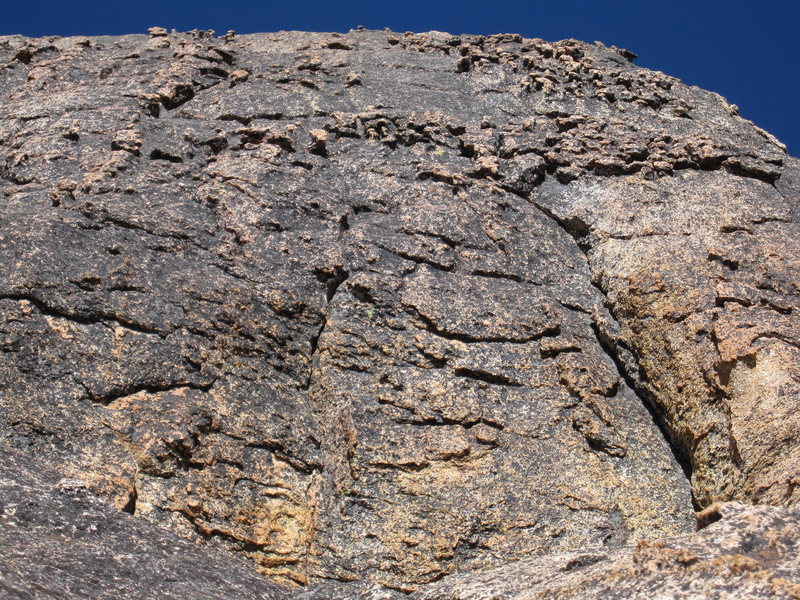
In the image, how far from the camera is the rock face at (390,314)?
445 inches

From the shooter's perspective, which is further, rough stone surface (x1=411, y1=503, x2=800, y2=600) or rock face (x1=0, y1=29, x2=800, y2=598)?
rock face (x1=0, y1=29, x2=800, y2=598)

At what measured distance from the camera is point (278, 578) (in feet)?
36.0

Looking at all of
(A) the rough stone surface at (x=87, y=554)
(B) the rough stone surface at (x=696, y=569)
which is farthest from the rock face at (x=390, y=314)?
(A) the rough stone surface at (x=87, y=554)

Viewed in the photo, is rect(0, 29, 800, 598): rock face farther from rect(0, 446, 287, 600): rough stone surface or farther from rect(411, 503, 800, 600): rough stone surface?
rect(0, 446, 287, 600): rough stone surface

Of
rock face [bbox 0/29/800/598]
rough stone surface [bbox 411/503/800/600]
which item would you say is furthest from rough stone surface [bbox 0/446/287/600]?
rough stone surface [bbox 411/503/800/600]

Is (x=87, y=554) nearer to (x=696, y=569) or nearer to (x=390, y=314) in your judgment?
(x=696, y=569)

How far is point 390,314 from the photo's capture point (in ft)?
45.3

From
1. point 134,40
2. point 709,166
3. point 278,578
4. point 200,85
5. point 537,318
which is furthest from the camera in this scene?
point 134,40

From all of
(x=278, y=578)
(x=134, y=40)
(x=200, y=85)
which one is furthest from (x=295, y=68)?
Result: (x=278, y=578)

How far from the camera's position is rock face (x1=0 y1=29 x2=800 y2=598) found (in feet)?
37.1

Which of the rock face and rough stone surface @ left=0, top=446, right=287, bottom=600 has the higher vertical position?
the rock face

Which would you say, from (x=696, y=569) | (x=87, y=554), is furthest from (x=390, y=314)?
(x=696, y=569)

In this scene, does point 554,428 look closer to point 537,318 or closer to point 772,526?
point 537,318

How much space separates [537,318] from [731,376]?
3.18 meters
